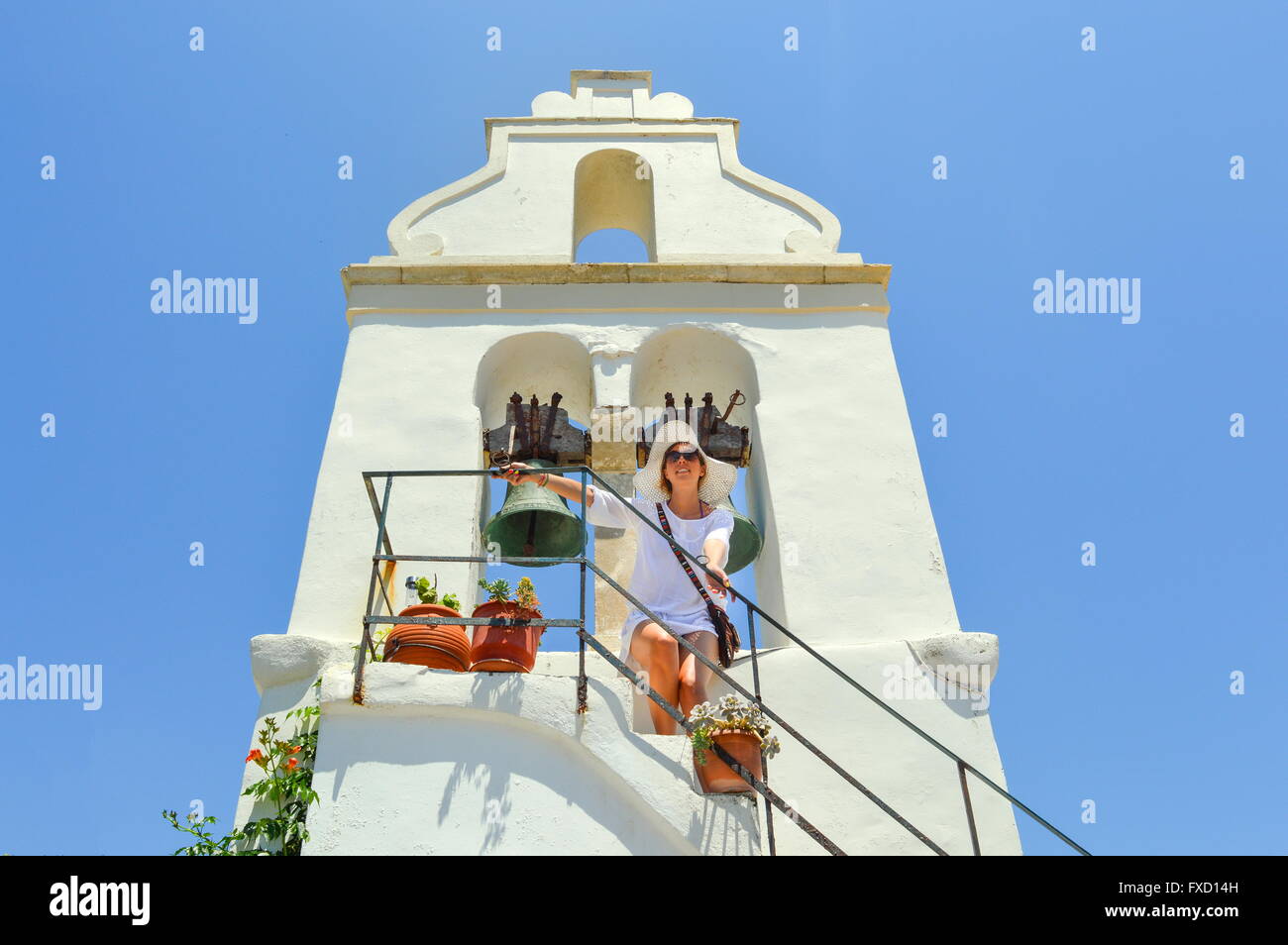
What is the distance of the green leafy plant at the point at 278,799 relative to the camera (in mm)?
5723

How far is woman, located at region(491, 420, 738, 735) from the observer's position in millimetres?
6410

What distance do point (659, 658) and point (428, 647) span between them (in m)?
1.09

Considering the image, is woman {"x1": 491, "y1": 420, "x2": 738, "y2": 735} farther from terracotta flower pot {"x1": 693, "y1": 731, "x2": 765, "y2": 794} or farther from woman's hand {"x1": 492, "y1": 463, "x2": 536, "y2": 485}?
terracotta flower pot {"x1": 693, "y1": 731, "x2": 765, "y2": 794}

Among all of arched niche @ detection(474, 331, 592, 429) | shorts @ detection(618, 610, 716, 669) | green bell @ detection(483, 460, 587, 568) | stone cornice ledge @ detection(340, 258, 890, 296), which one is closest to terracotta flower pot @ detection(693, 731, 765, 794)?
shorts @ detection(618, 610, 716, 669)

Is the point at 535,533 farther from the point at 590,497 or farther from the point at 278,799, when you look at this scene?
the point at 278,799

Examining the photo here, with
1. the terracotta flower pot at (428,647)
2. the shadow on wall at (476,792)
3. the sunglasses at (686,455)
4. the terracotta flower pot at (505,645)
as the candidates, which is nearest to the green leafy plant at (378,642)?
the terracotta flower pot at (428,647)

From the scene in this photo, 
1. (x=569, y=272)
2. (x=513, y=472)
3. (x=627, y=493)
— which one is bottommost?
(x=627, y=493)

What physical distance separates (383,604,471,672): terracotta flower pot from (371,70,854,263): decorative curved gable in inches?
150

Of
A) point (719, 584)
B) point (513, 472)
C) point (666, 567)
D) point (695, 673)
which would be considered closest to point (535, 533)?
point (666, 567)

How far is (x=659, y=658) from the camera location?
→ 6398 millimetres

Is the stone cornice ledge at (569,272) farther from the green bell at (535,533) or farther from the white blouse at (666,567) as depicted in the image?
the white blouse at (666,567)

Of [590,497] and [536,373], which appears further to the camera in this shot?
[536,373]
